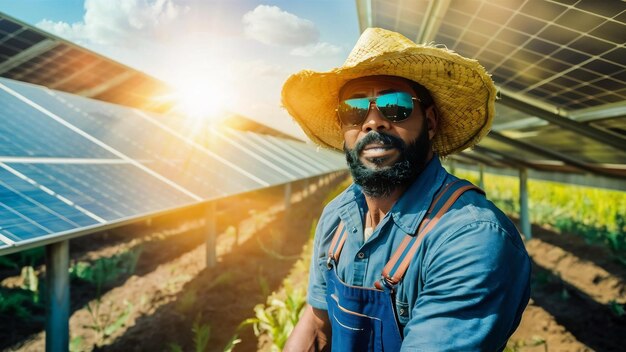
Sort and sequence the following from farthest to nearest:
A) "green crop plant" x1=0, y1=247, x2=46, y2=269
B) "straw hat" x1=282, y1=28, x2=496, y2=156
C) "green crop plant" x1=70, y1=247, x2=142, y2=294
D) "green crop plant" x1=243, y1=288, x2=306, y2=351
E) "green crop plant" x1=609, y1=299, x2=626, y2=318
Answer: "green crop plant" x1=0, y1=247, x2=46, y2=269, "green crop plant" x1=70, y1=247, x2=142, y2=294, "green crop plant" x1=609, y1=299, x2=626, y2=318, "green crop plant" x1=243, y1=288, x2=306, y2=351, "straw hat" x1=282, y1=28, x2=496, y2=156

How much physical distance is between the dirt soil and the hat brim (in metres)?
2.75

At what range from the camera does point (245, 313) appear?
507cm

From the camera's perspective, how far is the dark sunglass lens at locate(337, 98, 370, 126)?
2.08 metres

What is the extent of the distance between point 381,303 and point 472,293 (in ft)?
1.56

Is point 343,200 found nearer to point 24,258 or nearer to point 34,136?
point 34,136

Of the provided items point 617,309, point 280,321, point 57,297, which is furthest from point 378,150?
point 617,309

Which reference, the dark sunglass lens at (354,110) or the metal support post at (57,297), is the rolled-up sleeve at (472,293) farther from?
the metal support post at (57,297)

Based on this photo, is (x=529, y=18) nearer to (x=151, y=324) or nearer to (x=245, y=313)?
(x=245, y=313)

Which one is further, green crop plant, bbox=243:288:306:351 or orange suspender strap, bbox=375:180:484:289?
green crop plant, bbox=243:288:306:351

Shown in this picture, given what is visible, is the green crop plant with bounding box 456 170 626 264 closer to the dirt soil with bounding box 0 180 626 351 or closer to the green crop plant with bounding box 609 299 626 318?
the dirt soil with bounding box 0 180 626 351

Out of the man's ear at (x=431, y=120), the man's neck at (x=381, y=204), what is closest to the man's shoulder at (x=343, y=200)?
the man's neck at (x=381, y=204)

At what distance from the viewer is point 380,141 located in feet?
6.56

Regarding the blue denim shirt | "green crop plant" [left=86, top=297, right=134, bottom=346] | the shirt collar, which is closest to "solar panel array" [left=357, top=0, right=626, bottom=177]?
the shirt collar

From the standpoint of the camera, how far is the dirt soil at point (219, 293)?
440 centimetres
